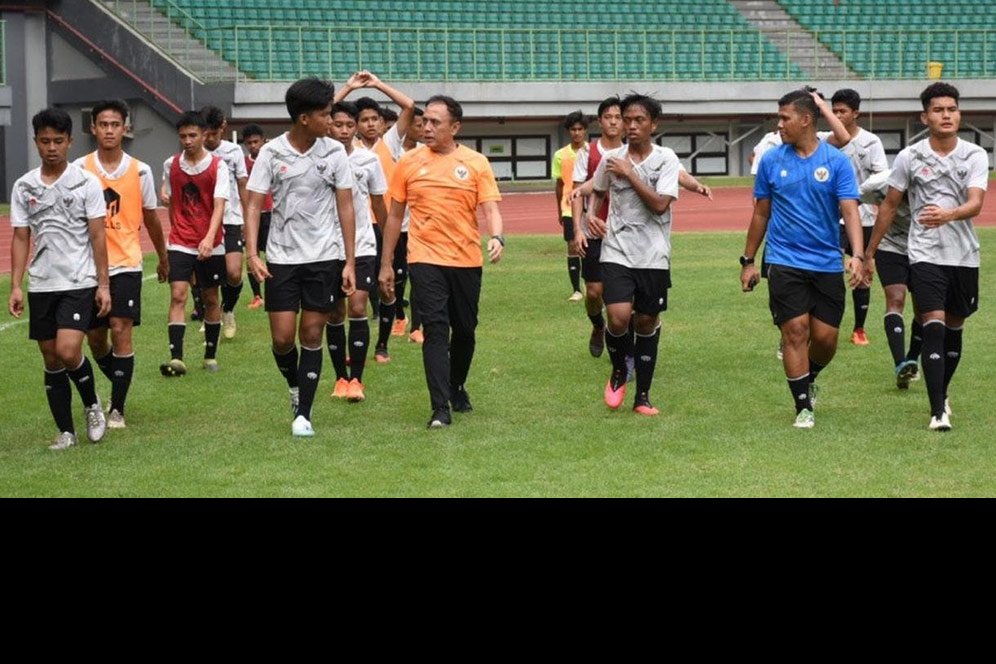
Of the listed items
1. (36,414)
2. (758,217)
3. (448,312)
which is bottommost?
(36,414)

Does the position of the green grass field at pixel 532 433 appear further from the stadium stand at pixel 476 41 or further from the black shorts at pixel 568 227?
the stadium stand at pixel 476 41

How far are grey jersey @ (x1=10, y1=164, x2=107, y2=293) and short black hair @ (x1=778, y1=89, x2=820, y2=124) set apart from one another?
4017 millimetres

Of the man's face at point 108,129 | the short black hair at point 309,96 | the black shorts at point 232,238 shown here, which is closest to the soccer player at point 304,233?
the short black hair at point 309,96

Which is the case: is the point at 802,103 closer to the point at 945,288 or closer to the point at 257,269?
the point at 945,288

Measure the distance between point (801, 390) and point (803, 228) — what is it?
97 cm

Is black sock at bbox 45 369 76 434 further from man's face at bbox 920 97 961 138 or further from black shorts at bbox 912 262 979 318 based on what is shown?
man's face at bbox 920 97 961 138

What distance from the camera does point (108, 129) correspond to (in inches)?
384

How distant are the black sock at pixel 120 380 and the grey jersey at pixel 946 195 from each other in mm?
4964

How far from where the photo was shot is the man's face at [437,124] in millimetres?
9414
